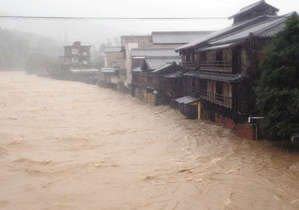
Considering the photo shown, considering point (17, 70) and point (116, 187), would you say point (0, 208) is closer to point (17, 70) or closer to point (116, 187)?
point (116, 187)

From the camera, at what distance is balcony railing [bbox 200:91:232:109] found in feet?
81.6

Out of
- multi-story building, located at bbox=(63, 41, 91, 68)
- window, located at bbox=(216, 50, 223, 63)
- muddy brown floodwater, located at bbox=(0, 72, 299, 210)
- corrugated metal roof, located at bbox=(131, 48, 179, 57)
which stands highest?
multi-story building, located at bbox=(63, 41, 91, 68)

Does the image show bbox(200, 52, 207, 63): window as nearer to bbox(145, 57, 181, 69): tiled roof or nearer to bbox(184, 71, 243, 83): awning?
bbox(184, 71, 243, 83): awning

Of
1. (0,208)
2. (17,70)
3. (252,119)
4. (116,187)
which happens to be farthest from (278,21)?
(17,70)

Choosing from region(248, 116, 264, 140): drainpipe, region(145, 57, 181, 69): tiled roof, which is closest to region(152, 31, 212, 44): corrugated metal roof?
region(145, 57, 181, 69): tiled roof

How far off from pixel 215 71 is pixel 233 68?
12.0ft

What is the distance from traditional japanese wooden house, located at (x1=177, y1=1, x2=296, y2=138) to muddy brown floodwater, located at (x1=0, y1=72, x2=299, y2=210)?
163 centimetres

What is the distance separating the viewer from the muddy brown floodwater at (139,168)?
1383 cm

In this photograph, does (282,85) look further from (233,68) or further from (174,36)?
(174,36)

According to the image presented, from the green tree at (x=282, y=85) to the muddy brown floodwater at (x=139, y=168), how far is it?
64.8 inches

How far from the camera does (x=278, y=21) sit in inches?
956

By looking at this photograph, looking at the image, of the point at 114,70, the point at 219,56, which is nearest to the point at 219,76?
the point at 219,56

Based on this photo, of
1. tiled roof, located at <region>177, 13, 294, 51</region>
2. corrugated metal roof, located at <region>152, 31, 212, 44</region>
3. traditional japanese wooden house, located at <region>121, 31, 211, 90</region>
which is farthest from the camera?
corrugated metal roof, located at <region>152, 31, 212, 44</region>

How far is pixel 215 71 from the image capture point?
94.0ft
